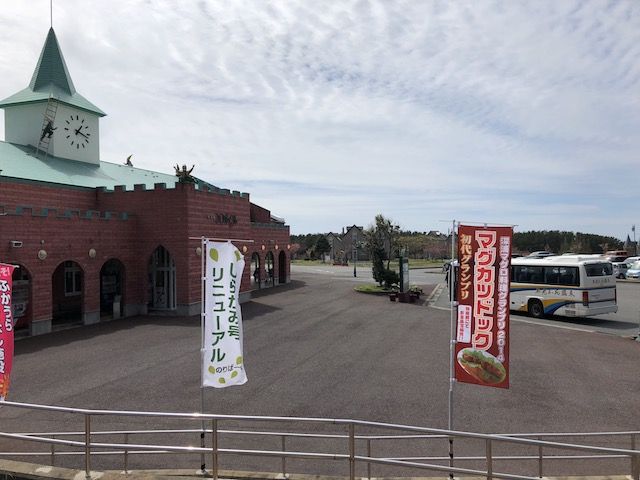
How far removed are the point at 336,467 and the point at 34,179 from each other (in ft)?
61.6

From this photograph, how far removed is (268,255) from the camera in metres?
34.2

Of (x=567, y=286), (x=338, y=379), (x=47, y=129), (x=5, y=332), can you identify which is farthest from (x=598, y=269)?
(x=47, y=129)

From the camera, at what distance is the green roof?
81.9 feet

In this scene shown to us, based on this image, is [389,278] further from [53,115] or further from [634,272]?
[634,272]

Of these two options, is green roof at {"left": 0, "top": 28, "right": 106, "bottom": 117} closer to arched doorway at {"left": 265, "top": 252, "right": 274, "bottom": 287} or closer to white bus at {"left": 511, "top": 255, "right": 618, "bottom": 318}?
arched doorway at {"left": 265, "top": 252, "right": 274, "bottom": 287}

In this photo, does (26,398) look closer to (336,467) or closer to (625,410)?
(336,467)

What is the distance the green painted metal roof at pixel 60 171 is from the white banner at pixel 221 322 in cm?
1611

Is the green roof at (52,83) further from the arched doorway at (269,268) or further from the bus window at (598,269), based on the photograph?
the bus window at (598,269)

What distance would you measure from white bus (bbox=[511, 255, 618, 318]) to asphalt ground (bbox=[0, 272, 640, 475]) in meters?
2.12

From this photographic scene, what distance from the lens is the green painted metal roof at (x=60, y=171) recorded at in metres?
20.1

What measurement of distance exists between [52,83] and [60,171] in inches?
269

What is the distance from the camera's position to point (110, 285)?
71.0 ft

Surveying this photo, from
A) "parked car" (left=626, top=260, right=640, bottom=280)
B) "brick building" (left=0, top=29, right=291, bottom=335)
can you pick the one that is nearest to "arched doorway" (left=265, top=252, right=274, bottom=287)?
"brick building" (left=0, top=29, right=291, bottom=335)

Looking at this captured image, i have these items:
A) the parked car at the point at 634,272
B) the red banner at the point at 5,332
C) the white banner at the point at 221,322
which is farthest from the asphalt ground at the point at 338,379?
the parked car at the point at 634,272
